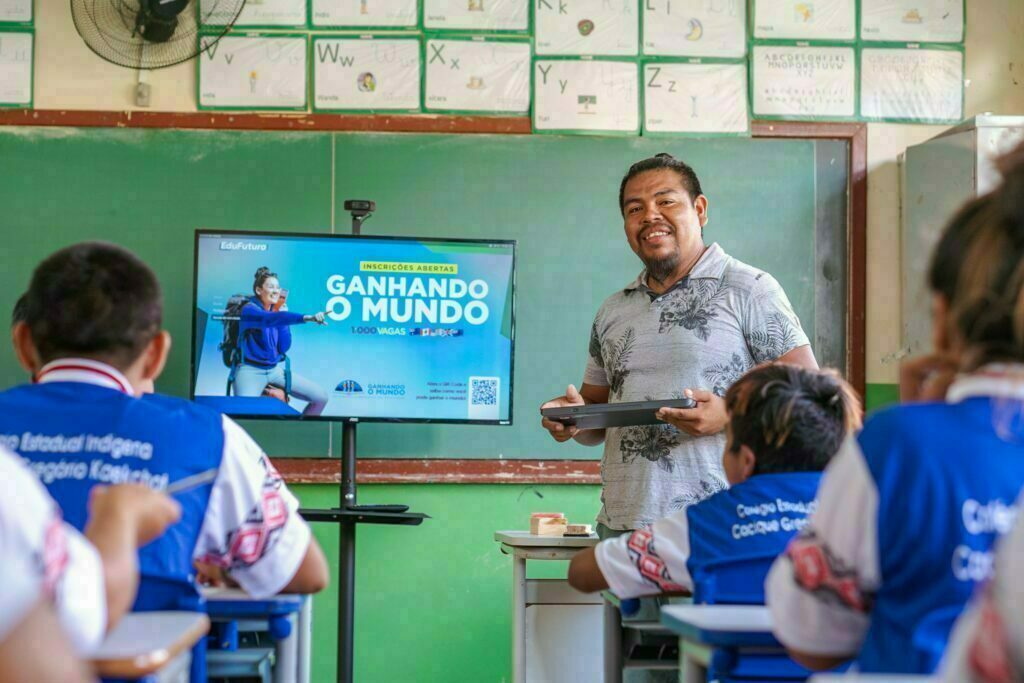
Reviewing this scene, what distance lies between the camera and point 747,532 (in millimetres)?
1978

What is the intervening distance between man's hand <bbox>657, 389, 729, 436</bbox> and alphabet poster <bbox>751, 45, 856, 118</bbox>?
177 centimetres

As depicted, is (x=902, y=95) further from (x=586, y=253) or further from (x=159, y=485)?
(x=159, y=485)

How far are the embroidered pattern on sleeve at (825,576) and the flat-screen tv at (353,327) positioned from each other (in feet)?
7.74

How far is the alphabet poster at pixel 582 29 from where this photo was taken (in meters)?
4.11

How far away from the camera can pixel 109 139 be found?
4.02 meters

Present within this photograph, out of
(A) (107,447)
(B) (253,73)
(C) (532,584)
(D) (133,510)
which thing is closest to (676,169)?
(C) (532,584)

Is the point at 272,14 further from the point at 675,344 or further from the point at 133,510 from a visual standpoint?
the point at 133,510

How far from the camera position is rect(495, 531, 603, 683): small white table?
3016 millimetres

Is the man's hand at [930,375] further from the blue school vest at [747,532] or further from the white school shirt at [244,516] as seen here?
the white school shirt at [244,516]

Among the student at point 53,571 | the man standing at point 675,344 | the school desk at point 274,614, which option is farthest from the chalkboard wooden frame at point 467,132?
the student at point 53,571

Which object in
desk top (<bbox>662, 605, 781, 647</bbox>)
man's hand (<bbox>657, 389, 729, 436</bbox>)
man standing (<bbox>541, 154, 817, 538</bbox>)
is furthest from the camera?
man standing (<bbox>541, 154, 817, 538</bbox>)

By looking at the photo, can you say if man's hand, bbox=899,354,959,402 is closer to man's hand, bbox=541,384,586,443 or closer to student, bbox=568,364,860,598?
student, bbox=568,364,860,598

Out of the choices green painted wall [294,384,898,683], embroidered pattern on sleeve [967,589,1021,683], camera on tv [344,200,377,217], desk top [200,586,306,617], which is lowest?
green painted wall [294,384,898,683]

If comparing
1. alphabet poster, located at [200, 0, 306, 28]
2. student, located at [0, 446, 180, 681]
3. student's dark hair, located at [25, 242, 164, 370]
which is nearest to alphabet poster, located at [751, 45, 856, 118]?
alphabet poster, located at [200, 0, 306, 28]
